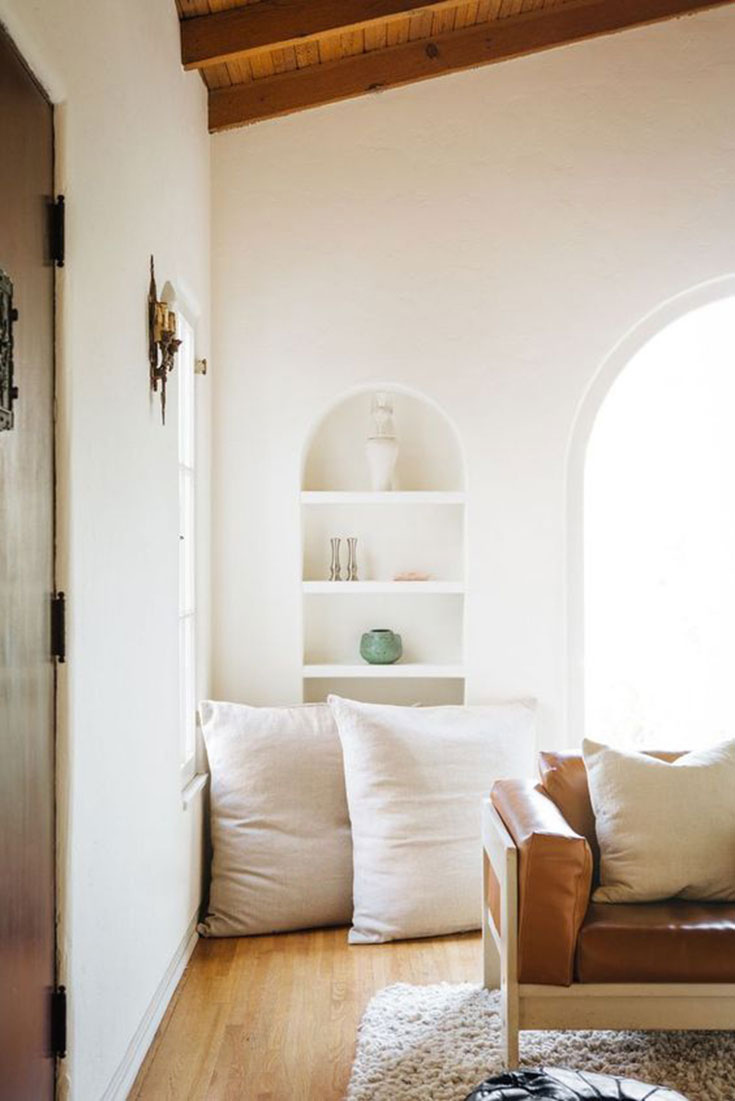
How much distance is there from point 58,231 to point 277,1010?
2.36m

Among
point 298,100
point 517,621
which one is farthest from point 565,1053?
point 298,100

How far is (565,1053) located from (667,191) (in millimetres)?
3258

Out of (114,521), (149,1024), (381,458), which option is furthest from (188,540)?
(149,1024)

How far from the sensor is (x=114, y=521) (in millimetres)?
2783

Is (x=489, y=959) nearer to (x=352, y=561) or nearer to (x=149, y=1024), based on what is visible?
(x=149, y=1024)

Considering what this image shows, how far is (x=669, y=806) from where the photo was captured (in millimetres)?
3139

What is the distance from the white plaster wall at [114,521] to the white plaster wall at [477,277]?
2.91ft

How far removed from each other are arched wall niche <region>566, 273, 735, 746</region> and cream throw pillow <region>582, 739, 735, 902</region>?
127 centimetres

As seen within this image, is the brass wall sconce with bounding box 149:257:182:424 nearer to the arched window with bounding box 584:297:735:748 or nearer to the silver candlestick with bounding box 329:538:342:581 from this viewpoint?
the silver candlestick with bounding box 329:538:342:581

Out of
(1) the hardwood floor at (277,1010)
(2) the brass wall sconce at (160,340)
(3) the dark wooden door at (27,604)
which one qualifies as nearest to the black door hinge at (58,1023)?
(3) the dark wooden door at (27,604)

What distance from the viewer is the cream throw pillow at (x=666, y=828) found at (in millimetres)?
3074

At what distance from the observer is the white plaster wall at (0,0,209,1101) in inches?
93.7

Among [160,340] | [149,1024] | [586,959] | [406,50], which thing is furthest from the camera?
[406,50]

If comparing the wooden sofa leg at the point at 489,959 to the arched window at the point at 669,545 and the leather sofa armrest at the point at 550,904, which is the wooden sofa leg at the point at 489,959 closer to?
the leather sofa armrest at the point at 550,904
